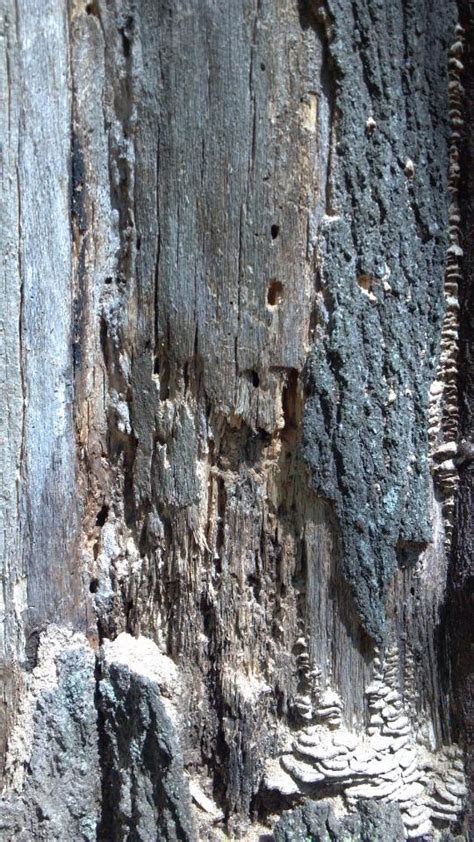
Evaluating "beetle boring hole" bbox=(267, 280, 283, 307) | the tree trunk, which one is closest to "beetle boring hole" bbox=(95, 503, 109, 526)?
the tree trunk

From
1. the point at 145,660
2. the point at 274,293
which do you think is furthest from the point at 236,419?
the point at 145,660

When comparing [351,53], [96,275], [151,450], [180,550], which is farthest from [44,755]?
[351,53]

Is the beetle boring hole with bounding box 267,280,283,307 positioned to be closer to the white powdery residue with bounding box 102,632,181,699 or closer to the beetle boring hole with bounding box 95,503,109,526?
the beetle boring hole with bounding box 95,503,109,526

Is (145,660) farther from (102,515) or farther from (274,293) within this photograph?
(274,293)

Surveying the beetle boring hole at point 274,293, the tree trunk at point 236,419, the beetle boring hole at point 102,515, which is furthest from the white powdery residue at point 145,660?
the beetle boring hole at point 274,293

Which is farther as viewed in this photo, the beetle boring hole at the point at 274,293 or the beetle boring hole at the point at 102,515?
the beetle boring hole at the point at 102,515

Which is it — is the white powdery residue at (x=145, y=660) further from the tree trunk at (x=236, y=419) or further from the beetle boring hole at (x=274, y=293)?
the beetle boring hole at (x=274, y=293)

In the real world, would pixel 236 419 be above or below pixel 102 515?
above

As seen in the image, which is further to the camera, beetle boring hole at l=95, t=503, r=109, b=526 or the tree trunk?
beetle boring hole at l=95, t=503, r=109, b=526

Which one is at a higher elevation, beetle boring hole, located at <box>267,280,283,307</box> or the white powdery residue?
A: beetle boring hole, located at <box>267,280,283,307</box>

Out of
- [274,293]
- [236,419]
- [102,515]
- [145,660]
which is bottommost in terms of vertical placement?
[145,660]
